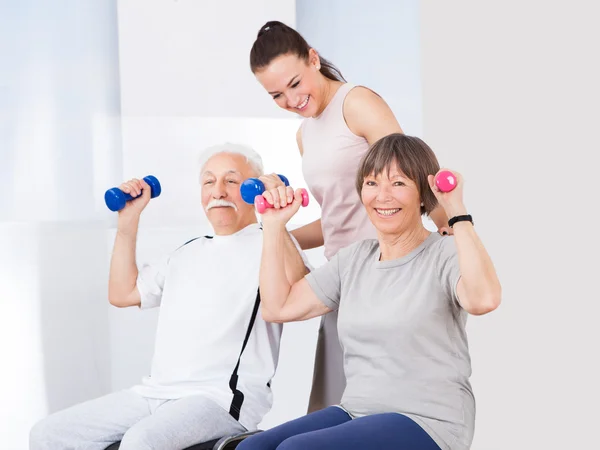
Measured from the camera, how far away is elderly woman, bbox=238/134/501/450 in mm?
1702

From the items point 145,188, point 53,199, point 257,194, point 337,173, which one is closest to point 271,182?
point 257,194

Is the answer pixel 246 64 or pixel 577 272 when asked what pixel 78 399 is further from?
pixel 577 272

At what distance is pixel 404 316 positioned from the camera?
181cm

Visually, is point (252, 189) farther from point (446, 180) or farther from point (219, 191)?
point (446, 180)

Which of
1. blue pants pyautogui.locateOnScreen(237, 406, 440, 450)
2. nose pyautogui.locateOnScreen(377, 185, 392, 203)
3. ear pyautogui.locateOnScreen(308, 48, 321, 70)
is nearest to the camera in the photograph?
blue pants pyautogui.locateOnScreen(237, 406, 440, 450)

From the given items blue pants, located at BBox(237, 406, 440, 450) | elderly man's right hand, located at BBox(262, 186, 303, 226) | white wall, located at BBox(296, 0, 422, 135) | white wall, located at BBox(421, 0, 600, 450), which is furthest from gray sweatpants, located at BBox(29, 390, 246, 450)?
white wall, located at BBox(296, 0, 422, 135)

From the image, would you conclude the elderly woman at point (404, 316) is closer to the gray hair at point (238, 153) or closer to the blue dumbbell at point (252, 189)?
the blue dumbbell at point (252, 189)

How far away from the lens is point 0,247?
271cm

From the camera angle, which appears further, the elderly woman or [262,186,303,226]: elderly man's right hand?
[262,186,303,226]: elderly man's right hand

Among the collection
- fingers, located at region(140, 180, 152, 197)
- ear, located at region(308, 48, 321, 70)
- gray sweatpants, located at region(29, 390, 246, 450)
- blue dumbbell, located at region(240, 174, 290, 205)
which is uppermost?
ear, located at region(308, 48, 321, 70)

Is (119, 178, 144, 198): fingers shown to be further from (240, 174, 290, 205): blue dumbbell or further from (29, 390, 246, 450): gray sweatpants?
(29, 390, 246, 450): gray sweatpants

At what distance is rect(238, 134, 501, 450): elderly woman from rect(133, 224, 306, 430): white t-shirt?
0.36 meters

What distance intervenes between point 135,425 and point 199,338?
0.30 meters

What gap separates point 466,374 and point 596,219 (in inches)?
51.9
